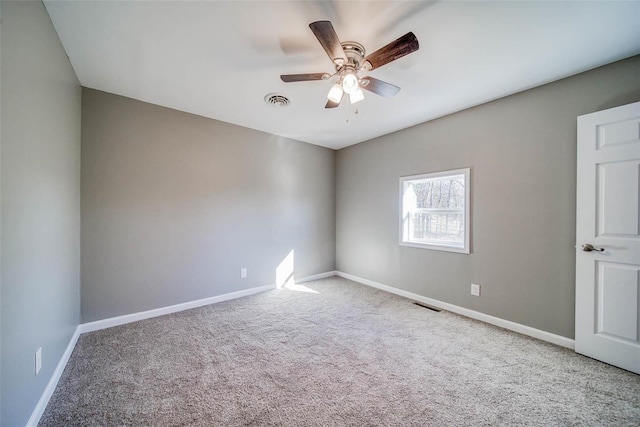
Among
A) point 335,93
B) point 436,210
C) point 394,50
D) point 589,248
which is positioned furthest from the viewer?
point 436,210

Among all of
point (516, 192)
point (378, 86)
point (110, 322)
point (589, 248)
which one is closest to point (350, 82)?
point (378, 86)

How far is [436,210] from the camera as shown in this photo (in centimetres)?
341

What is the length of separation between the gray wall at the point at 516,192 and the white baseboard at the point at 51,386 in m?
3.68

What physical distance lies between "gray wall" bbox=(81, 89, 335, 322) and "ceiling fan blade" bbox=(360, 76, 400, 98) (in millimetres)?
2233

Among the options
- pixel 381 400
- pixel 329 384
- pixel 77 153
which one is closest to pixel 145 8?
pixel 77 153

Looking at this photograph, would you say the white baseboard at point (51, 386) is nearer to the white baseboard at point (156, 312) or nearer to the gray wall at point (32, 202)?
the gray wall at point (32, 202)

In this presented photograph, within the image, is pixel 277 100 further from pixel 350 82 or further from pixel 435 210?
pixel 435 210

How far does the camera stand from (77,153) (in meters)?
2.39

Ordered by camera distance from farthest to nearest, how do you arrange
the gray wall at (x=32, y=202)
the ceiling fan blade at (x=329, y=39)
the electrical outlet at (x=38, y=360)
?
the electrical outlet at (x=38, y=360) → the ceiling fan blade at (x=329, y=39) → the gray wall at (x=32, y=202)

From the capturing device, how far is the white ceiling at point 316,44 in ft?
5.17

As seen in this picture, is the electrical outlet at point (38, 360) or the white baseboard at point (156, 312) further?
the white baseboard at point (156, 312)

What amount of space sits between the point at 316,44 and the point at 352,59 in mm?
301

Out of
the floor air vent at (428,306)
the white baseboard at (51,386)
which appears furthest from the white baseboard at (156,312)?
the floor air vent at (428,306)

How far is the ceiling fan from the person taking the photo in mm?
1489
